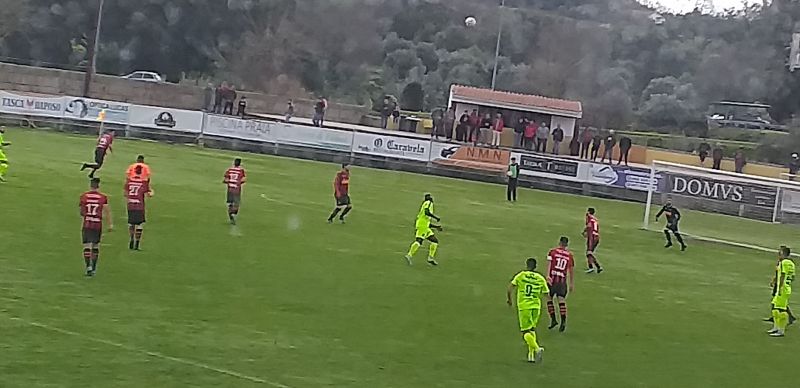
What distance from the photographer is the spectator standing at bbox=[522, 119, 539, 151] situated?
1991 inches

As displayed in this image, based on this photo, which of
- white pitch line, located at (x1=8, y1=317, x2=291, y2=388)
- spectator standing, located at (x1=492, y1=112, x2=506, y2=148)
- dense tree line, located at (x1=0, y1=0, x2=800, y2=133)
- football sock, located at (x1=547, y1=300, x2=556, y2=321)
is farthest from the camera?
dense tree line, located at (x1=0, y1=0, x2=800, y2=133)

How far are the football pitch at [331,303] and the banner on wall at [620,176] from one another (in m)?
12.7

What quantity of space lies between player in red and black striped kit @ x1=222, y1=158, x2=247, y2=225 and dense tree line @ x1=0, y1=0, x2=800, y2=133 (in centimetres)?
4253

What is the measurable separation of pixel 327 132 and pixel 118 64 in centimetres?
2378

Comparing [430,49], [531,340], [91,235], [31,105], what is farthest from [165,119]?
[531,340]

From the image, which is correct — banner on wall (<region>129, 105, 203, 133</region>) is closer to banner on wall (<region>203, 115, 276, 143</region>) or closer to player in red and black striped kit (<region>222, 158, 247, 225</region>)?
banner on wall (<region>203, 115, 276, 143</region>)

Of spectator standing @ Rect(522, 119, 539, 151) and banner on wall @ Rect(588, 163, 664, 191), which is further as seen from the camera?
spectator standing @ Rect(522, 119, 539, 151)

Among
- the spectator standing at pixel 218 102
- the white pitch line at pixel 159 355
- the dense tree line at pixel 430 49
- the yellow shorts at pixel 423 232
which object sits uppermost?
the dense tree line at pixel 430 49

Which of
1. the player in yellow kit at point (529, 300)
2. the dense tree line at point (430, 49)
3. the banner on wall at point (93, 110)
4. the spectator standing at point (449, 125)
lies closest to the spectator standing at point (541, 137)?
the spectator standing at point (449, 125)

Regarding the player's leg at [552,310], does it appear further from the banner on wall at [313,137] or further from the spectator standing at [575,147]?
the spectator standing at [575,147]

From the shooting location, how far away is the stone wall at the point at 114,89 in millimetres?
53531

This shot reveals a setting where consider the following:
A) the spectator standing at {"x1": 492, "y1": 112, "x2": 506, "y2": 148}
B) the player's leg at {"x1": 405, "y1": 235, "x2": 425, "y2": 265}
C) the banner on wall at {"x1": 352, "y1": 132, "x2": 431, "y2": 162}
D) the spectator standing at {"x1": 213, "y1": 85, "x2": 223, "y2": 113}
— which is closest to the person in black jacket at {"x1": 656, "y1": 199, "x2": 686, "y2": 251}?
the player's leg at {"x1": 405, "y1": 235, "x2": 425, "y2": 265}

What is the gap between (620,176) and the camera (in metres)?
46.8

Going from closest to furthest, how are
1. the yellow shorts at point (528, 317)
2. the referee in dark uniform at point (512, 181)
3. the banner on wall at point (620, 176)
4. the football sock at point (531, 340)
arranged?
the yellow shorts at point (528, 317), the football sock at point (531, 340), the referee in dark uniform at point (512, 181), the banner on wall at point (620, 176)
